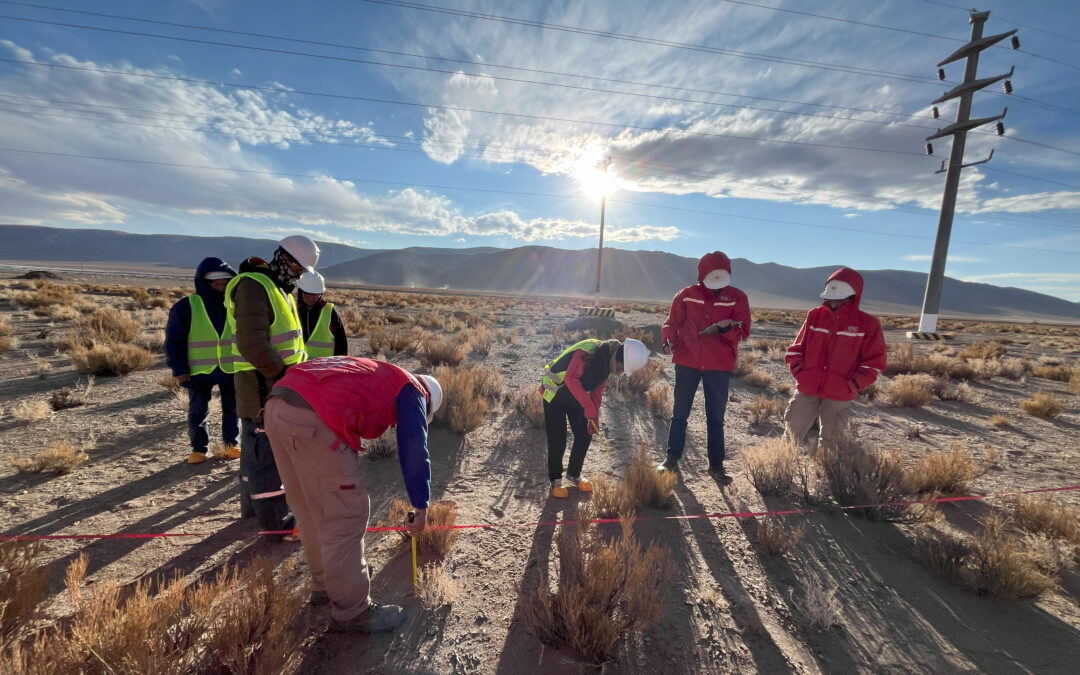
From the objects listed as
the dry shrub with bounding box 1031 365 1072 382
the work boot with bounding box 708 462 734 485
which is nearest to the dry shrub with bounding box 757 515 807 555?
the work boot with bounding box 708 462 734 485

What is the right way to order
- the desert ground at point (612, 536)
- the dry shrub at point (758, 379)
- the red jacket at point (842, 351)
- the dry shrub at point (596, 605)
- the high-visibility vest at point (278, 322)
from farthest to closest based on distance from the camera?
1. the dry shrub at point (758, 379)
2. the red jacket at point (842, 351)
3. the high-visibility vest at point (278, 322)
4. the desert ground at point (612, 536)
5. the dry shrub at point (596, 605)

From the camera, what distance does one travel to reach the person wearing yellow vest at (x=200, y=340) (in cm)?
420

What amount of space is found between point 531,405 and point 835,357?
3.74 m

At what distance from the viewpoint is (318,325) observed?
146 inches

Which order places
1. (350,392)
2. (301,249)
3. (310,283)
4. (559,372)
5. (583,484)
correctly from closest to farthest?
(350,392) < (301,249) < (310,283) < (559,372) < (583,484)

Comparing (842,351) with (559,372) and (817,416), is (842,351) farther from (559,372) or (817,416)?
(559,372)

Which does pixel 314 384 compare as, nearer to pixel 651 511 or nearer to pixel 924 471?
pixel 651 511

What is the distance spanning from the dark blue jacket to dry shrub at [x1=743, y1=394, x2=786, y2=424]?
7.08m

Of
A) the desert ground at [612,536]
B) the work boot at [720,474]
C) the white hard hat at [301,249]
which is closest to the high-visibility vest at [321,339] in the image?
the white hard hat at [301,249]

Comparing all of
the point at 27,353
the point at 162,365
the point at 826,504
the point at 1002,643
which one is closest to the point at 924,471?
the point at 826,504

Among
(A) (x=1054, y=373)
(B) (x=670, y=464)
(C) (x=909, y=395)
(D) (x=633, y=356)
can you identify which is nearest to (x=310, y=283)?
(D) (x=633, y=356)

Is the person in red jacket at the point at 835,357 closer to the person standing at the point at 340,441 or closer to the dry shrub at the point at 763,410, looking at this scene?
the dry shrub at the point at 763,410

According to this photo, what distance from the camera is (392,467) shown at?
455cm

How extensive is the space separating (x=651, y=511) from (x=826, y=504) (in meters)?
1.59
